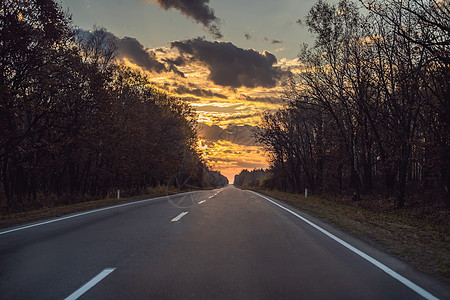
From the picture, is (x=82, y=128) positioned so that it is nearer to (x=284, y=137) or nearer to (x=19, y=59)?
(x=19, y=59)

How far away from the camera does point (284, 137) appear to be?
39.0 meters

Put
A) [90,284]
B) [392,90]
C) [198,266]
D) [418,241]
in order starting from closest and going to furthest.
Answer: [90,284], [198,266], [418,241], [392,90]

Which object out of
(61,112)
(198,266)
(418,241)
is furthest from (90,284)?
(61,112)

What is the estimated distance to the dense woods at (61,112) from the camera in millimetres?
15984

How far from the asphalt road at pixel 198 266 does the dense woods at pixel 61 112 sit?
34.0ft

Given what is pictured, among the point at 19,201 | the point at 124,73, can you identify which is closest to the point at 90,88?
the point at 19,201

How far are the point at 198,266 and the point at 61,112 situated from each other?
1676cm

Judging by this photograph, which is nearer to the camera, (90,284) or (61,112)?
(90,284)

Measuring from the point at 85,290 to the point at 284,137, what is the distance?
118ft

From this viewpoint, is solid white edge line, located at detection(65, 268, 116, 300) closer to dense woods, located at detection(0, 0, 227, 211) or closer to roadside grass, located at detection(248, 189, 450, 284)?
roadside grass, located at detection(248, 189, 450, 284)

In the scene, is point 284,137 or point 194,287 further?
point 284,137

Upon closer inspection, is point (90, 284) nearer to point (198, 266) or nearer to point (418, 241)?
point (198, 266)

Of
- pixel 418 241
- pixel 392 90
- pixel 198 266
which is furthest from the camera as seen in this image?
pixel 392 90

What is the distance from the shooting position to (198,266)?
530 cm
